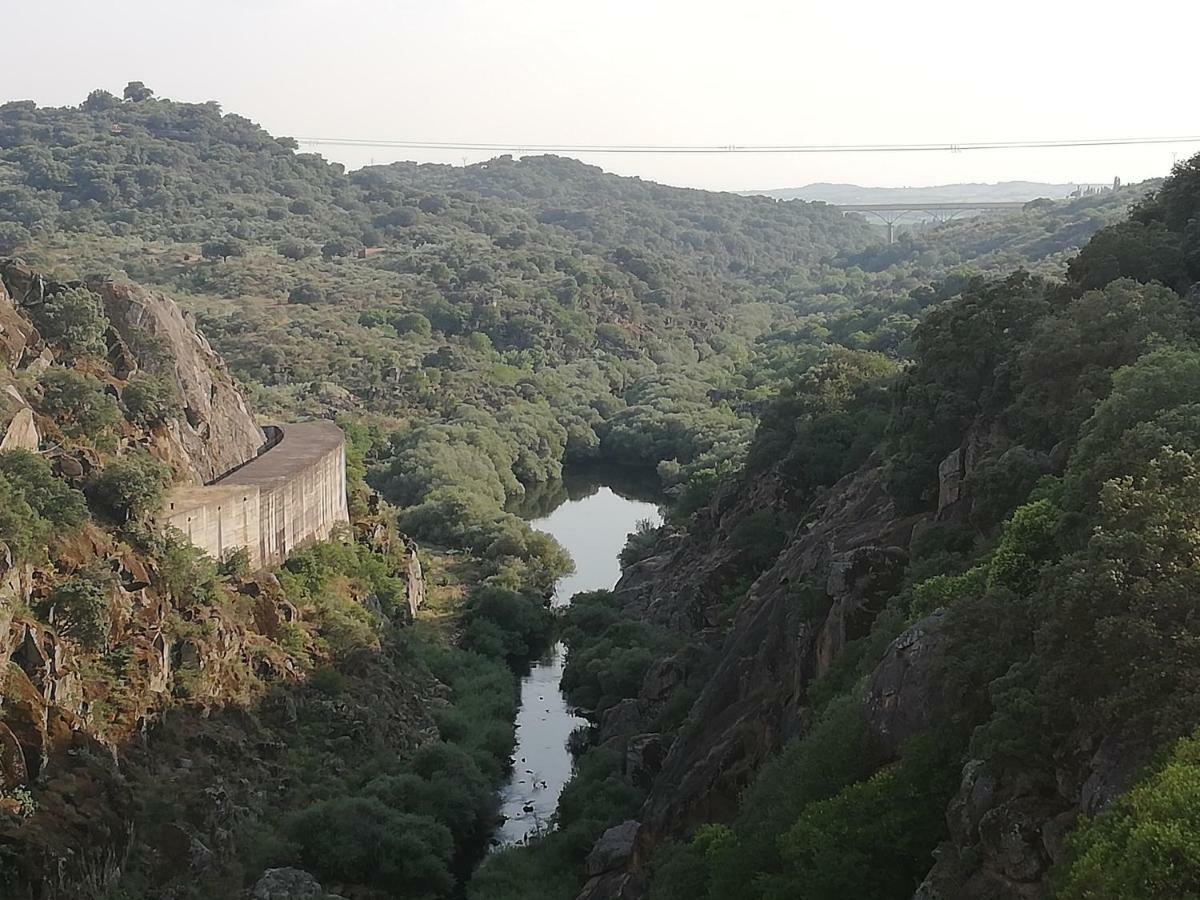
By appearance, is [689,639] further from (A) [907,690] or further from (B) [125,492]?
(A) [907,690]

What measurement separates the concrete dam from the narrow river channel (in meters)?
9.51

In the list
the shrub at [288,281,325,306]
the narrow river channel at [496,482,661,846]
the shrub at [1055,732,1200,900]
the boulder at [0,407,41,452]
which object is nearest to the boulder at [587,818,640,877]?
the narrow river channel at [496,482,661,846]

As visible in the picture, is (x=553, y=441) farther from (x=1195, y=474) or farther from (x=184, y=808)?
(x=1195, y=474)

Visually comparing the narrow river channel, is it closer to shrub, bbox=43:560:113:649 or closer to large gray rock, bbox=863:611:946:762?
shrub, bbox=43:560:113:649

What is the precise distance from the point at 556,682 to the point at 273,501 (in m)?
12.7

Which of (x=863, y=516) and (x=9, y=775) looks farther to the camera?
(x=863, y=516)

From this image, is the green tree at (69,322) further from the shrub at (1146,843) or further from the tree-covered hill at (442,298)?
the shrub at (1146,843)

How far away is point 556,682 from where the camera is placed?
48250mm

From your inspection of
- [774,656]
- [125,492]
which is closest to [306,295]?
[125,492]

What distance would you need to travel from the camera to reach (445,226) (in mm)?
161750

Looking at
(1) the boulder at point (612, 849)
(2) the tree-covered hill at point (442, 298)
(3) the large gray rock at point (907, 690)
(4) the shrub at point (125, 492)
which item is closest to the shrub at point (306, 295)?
(2) the tree-covered hill at point (442, 298)

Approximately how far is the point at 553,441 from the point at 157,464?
5576 centimetres

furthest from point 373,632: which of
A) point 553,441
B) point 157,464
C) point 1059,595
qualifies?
point 553,441

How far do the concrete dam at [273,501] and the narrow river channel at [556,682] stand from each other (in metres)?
9.51
